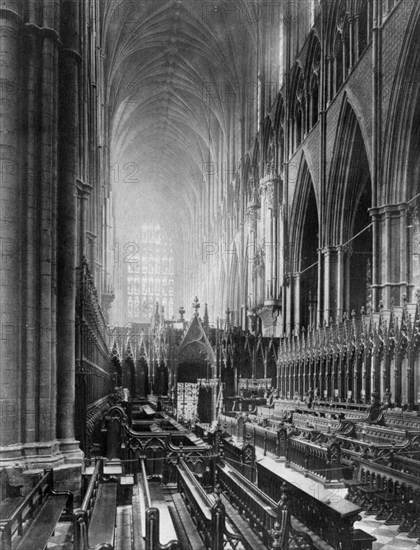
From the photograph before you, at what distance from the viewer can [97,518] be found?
5.84 m


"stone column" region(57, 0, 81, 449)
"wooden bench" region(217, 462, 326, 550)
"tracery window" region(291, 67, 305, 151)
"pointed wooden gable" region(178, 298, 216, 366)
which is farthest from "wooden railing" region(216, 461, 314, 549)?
"tracery window" region(291, 67, 305, 151)

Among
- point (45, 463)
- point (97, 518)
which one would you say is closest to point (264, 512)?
point (97, 518)

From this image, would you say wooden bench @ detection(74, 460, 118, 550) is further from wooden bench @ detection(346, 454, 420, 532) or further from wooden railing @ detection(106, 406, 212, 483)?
wooden bench @ detection(346, 454, 420, 532)

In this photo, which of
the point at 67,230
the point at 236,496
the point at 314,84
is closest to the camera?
the point at 236,496

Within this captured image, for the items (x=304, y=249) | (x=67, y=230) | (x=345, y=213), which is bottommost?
(x=67, y=230)

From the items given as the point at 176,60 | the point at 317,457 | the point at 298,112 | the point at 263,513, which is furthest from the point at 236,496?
the point at 176,60

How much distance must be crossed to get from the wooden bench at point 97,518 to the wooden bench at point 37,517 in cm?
37

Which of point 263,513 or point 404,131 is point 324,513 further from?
point 404,131

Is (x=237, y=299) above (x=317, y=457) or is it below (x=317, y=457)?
above

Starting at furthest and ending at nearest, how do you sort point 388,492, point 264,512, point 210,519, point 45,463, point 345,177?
point 345,177 → point 388,492 → point 45,463 → point 264,512 → point 210,519

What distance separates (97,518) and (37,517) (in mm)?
752

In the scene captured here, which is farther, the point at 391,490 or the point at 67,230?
the point at 67,230

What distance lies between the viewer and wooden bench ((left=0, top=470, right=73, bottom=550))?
509cm

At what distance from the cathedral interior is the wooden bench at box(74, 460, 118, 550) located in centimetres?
3
